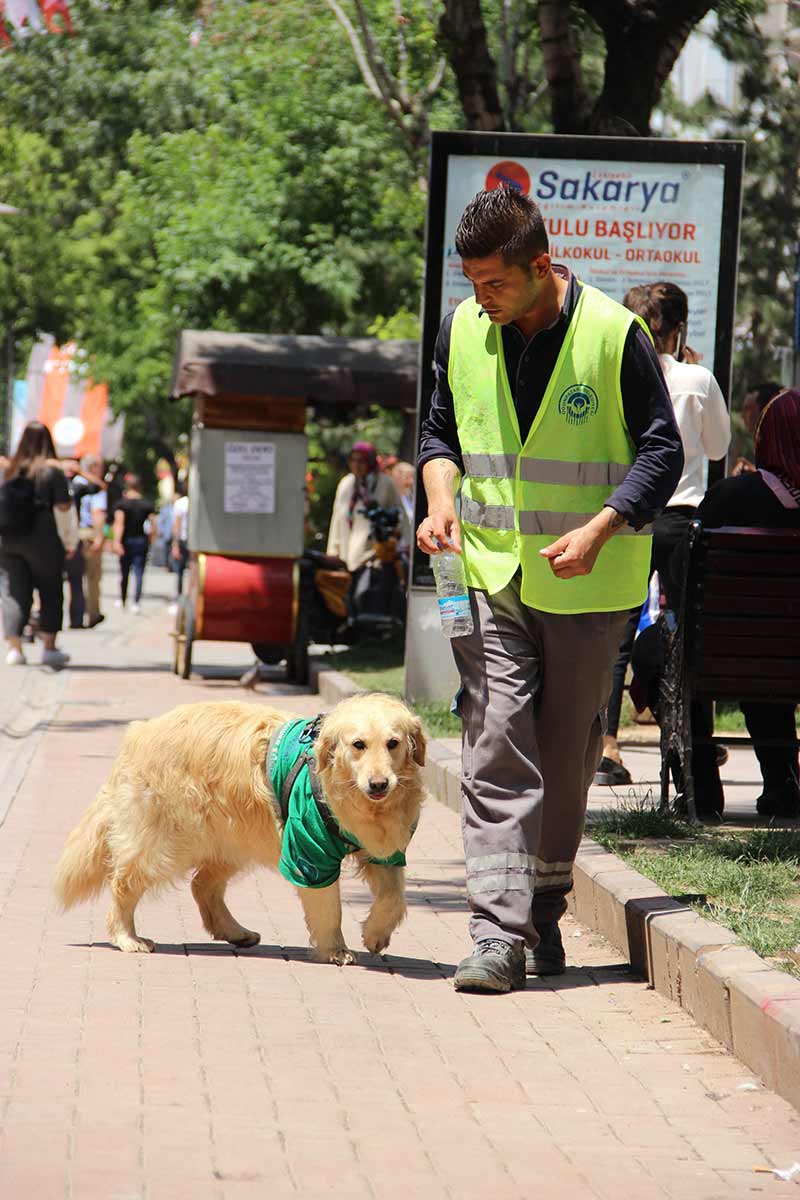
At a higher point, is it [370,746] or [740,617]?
[740,617]

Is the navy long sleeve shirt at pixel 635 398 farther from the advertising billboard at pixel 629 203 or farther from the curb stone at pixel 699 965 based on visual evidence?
the advertising billboard at pixel 629 203

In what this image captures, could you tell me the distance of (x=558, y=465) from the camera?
5.50m

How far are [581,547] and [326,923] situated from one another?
147 centimetres

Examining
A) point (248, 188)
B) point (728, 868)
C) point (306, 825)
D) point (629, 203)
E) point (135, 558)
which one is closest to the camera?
point (306, 825)

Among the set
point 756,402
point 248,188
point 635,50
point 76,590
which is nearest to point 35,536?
point 76,590

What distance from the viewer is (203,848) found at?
596 cm

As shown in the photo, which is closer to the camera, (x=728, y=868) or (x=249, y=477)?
(x=728, y=868)

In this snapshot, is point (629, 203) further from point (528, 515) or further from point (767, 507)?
point (528, 515)

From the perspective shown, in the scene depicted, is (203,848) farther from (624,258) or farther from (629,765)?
(624,258)

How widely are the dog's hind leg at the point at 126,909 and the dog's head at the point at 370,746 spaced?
2.61 feet

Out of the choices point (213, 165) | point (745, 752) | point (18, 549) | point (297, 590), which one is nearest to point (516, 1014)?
point (745, 752)

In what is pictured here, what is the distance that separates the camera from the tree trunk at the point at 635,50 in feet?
41.8

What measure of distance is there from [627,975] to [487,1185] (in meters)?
2.19

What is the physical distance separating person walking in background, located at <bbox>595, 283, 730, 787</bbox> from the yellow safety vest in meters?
2.19
